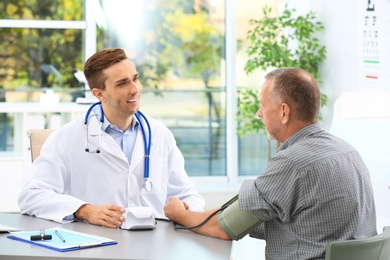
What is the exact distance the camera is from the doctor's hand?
2502 mm

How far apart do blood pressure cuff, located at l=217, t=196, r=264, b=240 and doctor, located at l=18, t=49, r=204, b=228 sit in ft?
1.96

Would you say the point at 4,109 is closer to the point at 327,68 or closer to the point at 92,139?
the point at 327,68

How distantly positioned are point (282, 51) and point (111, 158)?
3.26 metres

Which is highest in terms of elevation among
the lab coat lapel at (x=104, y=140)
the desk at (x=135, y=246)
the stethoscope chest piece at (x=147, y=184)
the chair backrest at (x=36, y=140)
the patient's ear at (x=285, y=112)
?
the patient's ear at (x=285, y=112)

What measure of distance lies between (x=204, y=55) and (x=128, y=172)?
12.6ft

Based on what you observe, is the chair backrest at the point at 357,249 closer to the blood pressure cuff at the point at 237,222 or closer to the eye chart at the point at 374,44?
the blood pressure cuff at the point at 237,222

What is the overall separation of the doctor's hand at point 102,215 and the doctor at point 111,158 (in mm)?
157

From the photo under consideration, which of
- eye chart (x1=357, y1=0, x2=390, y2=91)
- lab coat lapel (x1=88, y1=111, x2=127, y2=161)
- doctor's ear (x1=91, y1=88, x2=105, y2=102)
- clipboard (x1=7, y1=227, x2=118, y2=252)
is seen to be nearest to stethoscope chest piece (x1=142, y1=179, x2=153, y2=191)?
lab coat lapel (x1=88, y1=111, x2=127, y2=161)

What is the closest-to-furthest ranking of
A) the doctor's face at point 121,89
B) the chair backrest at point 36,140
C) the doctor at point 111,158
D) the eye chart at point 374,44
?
the doctor at point 111,158, the doctor's face at point 121,89, the chair backrest at point 36,140, the eye chart at point 374,44

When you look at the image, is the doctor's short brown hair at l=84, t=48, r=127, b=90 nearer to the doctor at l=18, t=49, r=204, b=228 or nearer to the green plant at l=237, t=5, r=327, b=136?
the doctor at l=18, t=49, r=204, b=228

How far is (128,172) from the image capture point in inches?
113

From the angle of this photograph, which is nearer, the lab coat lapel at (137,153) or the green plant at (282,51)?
the lab coat lapel at (137,153)

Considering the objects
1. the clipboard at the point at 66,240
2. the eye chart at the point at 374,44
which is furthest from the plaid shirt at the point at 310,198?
the eye chart at the point at 374,44

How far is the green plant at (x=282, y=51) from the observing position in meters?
5.84
